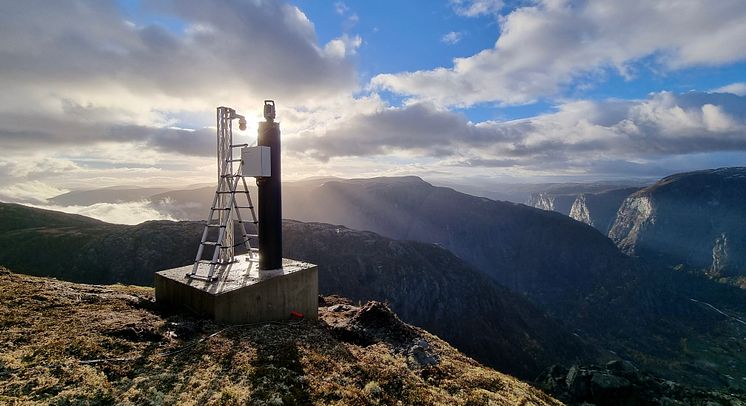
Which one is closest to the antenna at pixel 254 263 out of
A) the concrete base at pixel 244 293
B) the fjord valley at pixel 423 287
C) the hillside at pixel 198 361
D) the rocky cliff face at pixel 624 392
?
the concrete base at pixel 244 293

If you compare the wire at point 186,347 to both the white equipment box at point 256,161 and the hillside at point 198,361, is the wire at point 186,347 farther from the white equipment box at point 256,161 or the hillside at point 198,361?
the white equipment box at point 256,161

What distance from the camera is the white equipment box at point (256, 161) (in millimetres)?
18719

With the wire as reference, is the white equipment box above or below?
above

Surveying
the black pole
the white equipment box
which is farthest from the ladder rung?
the white equipment box

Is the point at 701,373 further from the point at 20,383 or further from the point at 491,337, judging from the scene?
the point at 20,383

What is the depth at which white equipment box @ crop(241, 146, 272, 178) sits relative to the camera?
18719 mm

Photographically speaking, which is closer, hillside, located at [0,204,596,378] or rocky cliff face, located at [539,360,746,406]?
rocky cliff face, located at [539,360,746,406]

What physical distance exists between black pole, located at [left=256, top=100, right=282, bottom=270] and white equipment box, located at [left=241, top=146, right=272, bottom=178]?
43cm

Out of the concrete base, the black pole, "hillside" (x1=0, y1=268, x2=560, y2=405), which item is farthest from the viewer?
the black pole

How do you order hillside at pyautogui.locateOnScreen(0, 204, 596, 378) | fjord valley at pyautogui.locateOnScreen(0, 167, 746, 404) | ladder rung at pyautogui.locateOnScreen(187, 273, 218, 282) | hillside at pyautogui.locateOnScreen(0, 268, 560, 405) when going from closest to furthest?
hillside at pyautogui.locateOnScreen(0, 268, 560, 405) → ladder rung at pyautogui.locateOnScreen(187, 273, 218, 282) → hillside at pyautogui.locateOnScreen(0, 204, 596, 378) → fjord valley at pyautogui.locateOnScreen(0, 167, 746, 404)

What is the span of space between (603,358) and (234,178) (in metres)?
122

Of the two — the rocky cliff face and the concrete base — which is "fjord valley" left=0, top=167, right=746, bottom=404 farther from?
the concrete base

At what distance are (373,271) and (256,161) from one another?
82.8 metres

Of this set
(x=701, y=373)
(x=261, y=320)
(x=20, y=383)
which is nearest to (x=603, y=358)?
(x=701, y=373)
